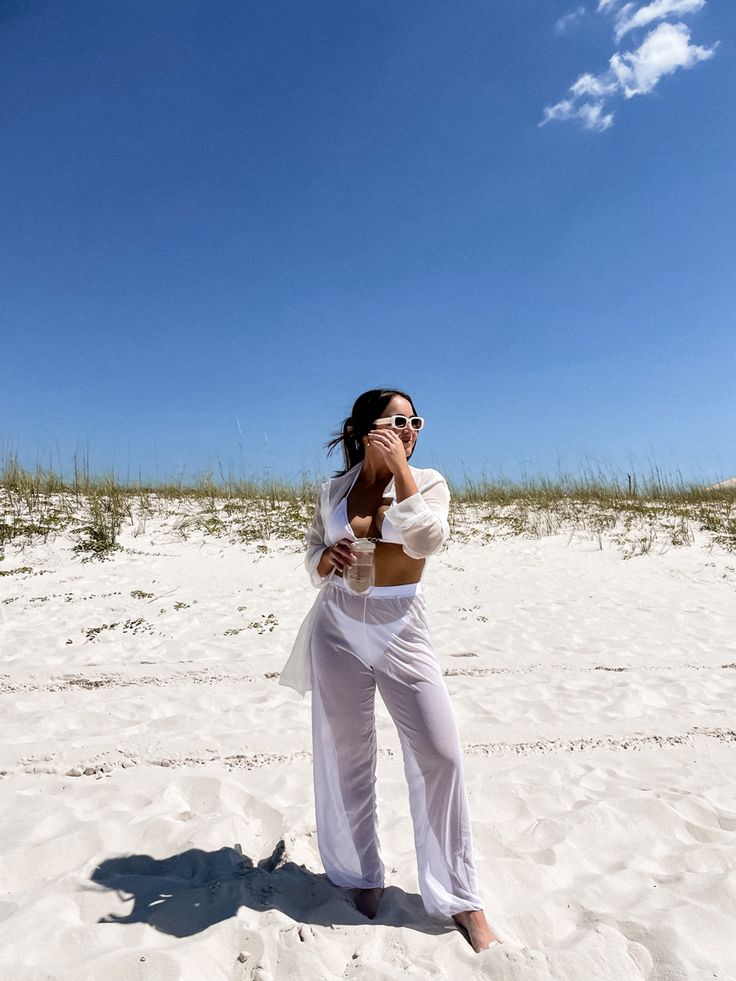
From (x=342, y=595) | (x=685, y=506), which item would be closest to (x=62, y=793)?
(x=342, y=595)

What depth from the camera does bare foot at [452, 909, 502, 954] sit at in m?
2.29

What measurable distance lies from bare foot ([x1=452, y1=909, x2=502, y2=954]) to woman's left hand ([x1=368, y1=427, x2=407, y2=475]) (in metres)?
1.68

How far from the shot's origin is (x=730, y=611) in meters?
8.30

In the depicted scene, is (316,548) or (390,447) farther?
(316,548)

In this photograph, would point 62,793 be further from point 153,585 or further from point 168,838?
point 153,585

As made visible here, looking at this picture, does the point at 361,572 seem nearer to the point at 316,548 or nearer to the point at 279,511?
the point at 316,548

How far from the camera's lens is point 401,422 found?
94.3 inches

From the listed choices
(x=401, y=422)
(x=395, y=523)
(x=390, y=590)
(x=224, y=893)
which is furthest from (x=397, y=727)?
(x=401, y=422)

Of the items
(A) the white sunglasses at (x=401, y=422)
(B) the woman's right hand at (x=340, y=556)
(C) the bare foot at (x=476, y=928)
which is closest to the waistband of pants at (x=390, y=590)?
(B) the woman's right hand at (x=340, y=556)

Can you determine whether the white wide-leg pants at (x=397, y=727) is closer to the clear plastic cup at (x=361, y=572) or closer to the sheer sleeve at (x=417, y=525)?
the clear plastic cup at (x=361, y=572)

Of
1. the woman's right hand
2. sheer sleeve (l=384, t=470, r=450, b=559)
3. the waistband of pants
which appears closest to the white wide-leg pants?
the waistband of pants

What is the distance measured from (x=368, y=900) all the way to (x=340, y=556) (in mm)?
1434

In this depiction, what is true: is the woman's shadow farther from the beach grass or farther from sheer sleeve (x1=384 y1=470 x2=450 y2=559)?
the beach grass

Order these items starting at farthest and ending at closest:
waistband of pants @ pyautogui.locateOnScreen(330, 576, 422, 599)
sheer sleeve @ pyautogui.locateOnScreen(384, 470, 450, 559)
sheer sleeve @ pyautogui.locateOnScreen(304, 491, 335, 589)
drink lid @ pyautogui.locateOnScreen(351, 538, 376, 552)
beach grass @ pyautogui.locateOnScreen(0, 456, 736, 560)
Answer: beach grass @ pyautogui.locateOnScreen(0, 456, 736, 560) → sheer sleeve @ pyautogui.locateOnScreen(304, 491, 335, 589) → waistband of pants @ pyautogui.locateOnScreen(330, 576, 422, 599) → drink lid @ pyautogui.locateOnScreen(351, 538, 376, 552) → sheer sleeve @ pyautogui.locateOnScreen(384, 470, 450, 559)
